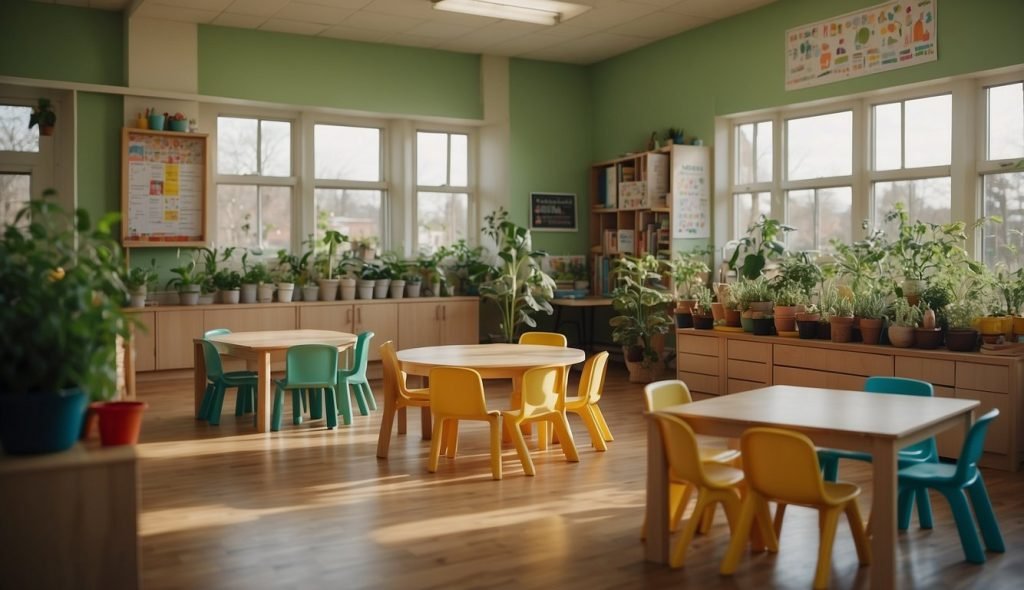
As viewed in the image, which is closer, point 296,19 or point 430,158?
point 296,19

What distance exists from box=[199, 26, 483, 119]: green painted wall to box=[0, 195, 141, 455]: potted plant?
645 cm

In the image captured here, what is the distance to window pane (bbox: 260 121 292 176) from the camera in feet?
30.9

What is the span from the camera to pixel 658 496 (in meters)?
3.76

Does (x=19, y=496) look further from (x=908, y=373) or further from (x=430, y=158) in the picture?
(x=430, y=158)

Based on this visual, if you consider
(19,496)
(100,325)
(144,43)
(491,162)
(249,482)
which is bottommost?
(249,482)

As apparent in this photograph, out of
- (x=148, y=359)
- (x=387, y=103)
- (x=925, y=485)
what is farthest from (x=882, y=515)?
(x=387, y=103)

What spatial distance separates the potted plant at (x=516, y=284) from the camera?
9.30 meters

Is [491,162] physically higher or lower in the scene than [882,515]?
higher

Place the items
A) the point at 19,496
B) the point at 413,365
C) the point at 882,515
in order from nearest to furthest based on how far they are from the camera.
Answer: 1. the point at 19,496
2. the point at 882,515
3. the point at 413,365

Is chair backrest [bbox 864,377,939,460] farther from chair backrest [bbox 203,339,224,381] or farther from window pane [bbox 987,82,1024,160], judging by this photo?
chair backrest [bbox 203,339,224,381]

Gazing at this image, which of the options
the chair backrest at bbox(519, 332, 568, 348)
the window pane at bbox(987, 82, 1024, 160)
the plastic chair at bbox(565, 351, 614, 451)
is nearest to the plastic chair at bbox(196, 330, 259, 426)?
the chair backrest at bbox(519, 332, 568, 348)

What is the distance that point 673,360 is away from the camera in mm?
9172

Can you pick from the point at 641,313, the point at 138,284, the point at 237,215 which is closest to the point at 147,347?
the point at 138,284

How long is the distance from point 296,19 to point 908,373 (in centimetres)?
617
